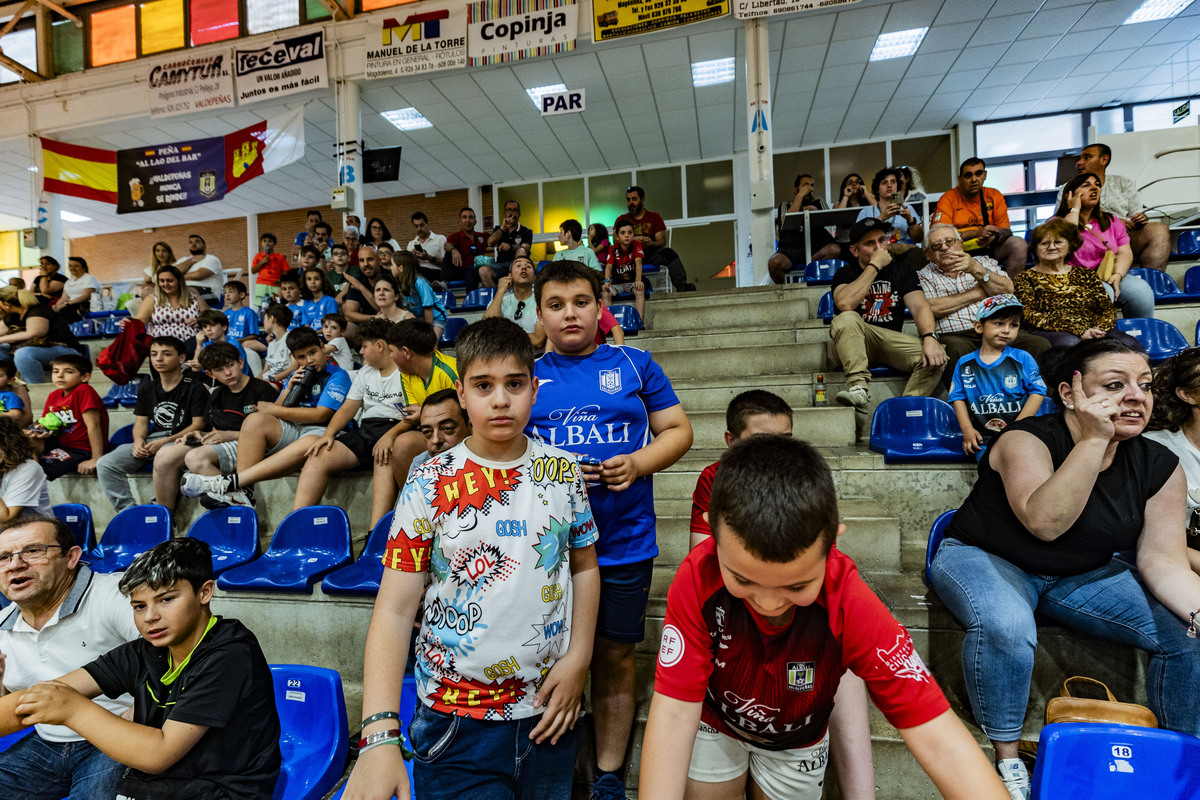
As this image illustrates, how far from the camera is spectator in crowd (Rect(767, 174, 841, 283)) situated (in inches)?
255

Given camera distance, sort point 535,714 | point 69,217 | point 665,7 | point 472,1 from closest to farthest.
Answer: point 535,714 → point 665,7 → point 472,1 → point 69,217

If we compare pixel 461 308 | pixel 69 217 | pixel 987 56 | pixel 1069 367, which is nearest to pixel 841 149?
pixel 987 56

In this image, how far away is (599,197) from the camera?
36.6 ft

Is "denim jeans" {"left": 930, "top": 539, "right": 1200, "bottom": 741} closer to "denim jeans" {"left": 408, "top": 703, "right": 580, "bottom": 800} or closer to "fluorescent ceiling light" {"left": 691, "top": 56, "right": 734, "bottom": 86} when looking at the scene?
"denim jeans" {"left": 408, "top": 703, "right": 580, "bottom": 800}

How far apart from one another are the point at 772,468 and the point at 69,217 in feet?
53.8

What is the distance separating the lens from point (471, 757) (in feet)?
3.97

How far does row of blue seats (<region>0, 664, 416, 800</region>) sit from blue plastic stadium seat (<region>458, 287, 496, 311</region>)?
18.2ft

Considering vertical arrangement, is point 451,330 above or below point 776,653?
above

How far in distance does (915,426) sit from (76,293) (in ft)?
32.2

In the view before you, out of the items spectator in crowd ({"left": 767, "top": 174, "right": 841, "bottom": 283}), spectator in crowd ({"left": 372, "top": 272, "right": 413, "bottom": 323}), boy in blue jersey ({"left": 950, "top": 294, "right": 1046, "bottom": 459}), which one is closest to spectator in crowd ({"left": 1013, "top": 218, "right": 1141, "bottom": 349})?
boy in blue jersey ({"left": 950, "top": 294, "right": 1046, "bottom": 459})

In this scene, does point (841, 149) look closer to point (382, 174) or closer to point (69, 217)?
point (382, 174)

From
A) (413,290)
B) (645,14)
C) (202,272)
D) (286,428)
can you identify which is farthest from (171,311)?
(645,14)

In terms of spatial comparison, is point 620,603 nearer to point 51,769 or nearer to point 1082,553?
point 1082,553

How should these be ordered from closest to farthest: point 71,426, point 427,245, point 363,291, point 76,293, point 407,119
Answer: point 71,426 → point 363,291 → point 76,293 → point 427,245 → point 407,119
